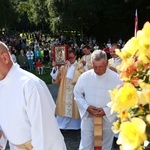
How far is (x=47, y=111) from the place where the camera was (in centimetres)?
255

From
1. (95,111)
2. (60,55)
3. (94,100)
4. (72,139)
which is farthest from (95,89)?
(60,55)

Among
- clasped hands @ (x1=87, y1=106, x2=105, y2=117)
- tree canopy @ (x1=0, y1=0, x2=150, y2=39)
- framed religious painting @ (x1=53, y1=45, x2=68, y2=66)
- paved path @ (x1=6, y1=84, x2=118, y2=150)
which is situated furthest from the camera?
tree canopy @ (x1=0, y1=0, x2=150, y2=39)

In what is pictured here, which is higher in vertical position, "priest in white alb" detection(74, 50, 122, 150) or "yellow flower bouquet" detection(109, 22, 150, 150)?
"yellow flower bouquet" detection(109, 22, 150, 150)

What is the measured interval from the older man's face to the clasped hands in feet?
1.45

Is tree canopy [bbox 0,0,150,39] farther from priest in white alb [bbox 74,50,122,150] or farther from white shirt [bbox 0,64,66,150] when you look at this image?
white shirt [bbox 0,64,66,150]

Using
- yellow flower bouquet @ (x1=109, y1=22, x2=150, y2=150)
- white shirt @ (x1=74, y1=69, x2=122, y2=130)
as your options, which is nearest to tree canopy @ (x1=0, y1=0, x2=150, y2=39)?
white shirt @ (x1=74, y1=69, x2=122, y2=130)

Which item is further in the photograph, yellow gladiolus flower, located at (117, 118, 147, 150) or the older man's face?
the older man's face

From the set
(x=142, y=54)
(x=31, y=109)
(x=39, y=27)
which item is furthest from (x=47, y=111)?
(x=39, y=27)

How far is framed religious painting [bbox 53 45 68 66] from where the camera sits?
20.9 feet

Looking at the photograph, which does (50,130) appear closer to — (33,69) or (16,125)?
(16,125)

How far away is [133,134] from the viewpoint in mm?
1120

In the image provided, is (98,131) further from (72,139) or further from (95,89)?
(72,139)

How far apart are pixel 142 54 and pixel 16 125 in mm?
1606

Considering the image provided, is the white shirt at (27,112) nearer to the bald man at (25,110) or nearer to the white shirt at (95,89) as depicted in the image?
the bald man at (25,110)
